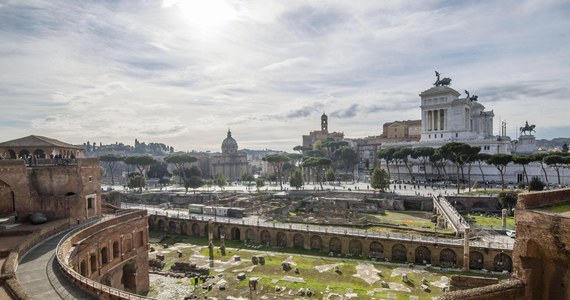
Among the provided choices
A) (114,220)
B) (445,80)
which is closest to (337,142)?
(445,80)

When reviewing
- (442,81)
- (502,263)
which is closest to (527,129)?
(442,81)

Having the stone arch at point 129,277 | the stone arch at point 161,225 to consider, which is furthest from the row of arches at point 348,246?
the stone arch at point 129,277

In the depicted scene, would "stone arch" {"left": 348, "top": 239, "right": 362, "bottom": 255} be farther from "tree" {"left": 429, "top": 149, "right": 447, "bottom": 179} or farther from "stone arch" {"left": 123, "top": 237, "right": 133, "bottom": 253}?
"tree" {"left": 429, "top": 149, "right": 447, "bottom": 179}

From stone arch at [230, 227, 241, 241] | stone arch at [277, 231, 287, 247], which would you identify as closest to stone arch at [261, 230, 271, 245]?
stone arch at [277, 231, 287, 247]

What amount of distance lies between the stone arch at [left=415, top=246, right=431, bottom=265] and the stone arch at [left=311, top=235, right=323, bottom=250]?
10.5m

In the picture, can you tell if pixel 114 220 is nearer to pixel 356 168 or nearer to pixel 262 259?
pixel 262 259

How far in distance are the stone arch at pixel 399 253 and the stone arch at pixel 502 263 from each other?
8001 millimetres

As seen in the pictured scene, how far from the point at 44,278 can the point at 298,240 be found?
2888cm

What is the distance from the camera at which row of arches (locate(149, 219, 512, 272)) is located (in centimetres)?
3306

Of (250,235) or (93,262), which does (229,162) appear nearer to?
(250,235)

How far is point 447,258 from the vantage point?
34688mm

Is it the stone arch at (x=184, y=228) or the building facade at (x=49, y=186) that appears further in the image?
the stone arch at (x=184, y=228)

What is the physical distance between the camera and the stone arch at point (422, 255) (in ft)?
116

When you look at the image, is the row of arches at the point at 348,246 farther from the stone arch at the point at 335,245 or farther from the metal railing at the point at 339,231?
the metal railing at the point at 339,231
